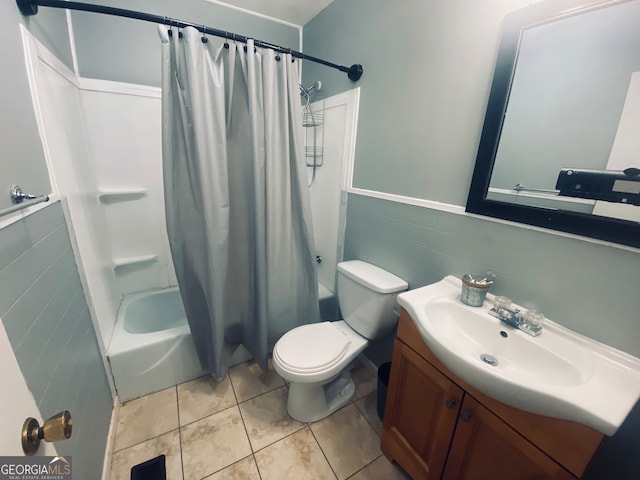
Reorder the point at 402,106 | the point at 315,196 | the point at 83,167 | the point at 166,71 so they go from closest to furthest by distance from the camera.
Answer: the point at 166,71
the point at 402,106
the point at 83,167
the point at 315,196

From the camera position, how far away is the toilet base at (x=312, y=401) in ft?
4.71

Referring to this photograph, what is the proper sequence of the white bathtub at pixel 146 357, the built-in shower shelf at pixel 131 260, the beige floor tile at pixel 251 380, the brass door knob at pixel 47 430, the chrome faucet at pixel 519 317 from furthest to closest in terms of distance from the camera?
the built-in shower shelf at pixel 131 260
the beige floor tile at pixel 251 380
the white bathtub at pixel 146 357
the chrome faucet at pixel 519 317
the brass door knob at pixel 47 430

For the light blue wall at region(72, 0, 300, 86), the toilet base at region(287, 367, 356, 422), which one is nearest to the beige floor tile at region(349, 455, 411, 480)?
the toilet base at region(287, 367, 356, 422)

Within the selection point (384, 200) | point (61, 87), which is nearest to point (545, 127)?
point (384, 200)

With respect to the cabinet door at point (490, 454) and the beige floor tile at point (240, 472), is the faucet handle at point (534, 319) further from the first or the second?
the beige floor tile at point (240, 472)

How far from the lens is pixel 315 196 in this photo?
7.08 feet

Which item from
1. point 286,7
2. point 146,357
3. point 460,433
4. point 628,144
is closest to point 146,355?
point 146,357

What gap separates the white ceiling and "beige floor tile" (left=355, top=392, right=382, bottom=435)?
2553mm

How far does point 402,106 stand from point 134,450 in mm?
2182

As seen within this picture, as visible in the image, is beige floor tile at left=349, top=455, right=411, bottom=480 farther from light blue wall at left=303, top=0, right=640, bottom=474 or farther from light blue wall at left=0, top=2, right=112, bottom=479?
light blue wall at left=0, top=2, right=112, bottom=479

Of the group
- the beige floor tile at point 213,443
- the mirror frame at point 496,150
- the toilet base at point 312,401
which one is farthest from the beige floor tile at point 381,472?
the mirror frame at point 496,150

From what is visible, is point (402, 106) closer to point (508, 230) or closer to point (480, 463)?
point (508, 230)

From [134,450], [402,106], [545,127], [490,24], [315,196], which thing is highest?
[490,24]

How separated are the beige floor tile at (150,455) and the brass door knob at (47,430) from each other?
101 cm
